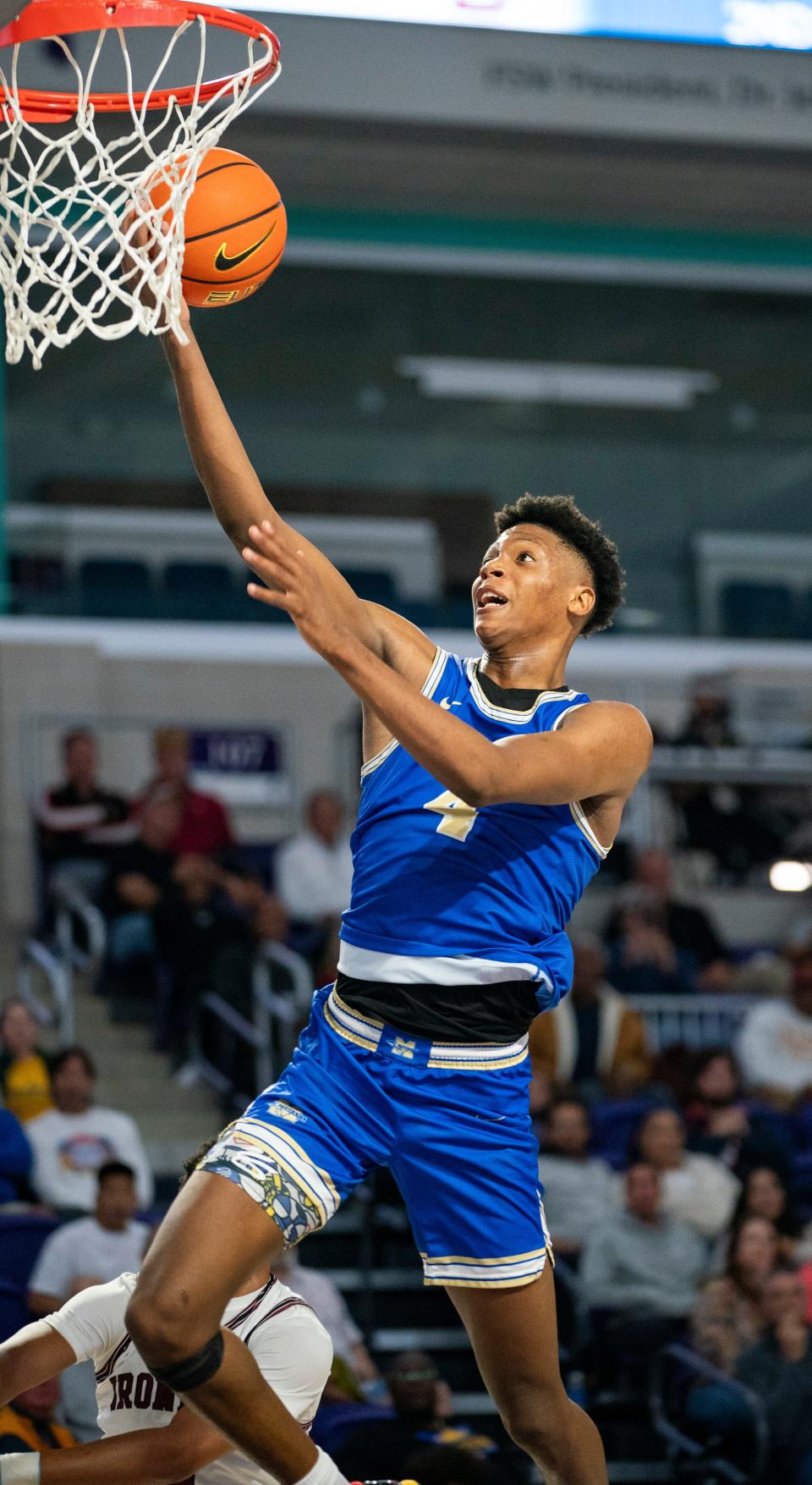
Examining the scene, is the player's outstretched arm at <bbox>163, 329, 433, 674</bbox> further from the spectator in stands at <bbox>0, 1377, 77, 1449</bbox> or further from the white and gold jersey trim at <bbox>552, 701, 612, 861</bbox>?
the spectator in stands at <bbox>0, 1377, 77, 1449</bbox>

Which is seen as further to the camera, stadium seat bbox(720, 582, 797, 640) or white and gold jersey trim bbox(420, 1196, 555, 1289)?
stadium seat bbox(720, 582, 797, 640)

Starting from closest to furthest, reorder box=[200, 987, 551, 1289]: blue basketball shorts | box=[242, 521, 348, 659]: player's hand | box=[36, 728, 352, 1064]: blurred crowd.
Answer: box=[242, 521, 348, 659]: player's hand
box=[200, 987, 551, 1289]: blue basketball shorts
box=[36, 728, 352, 1064]: blurred crowd

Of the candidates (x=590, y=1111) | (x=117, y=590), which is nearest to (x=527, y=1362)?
(x=590, y=1111)

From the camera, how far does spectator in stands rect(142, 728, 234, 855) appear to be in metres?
11.4

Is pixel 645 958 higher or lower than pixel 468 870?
lower

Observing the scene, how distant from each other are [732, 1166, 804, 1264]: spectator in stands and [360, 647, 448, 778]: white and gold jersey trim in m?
5.09

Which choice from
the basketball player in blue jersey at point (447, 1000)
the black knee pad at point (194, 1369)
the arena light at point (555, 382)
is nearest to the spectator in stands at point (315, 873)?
the arena light at point (555, 382)

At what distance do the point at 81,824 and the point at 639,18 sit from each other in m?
5.71

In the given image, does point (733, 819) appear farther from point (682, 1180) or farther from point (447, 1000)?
point (447, 1000)

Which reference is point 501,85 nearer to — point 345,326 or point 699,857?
point 345,326

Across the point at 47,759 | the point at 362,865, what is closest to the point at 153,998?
the point at 47,759

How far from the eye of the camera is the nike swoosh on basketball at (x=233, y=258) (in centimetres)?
419

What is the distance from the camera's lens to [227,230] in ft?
13.7

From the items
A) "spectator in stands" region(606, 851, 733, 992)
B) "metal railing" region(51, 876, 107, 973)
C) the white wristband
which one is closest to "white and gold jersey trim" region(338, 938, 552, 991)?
the white wristband
